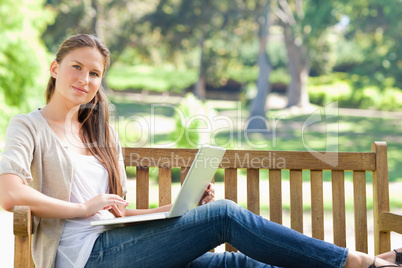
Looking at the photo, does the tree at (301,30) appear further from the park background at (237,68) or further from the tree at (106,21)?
the tree at (106,21)

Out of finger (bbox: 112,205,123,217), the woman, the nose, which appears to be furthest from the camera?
finger (bbox: 112,205,123,217)

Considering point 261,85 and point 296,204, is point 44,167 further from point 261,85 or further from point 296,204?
point 261,85

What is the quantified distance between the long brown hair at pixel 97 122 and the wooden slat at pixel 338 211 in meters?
1.19

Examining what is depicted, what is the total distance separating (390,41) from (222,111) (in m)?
7.03

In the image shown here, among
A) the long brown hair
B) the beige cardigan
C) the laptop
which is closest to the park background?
the long brown hair

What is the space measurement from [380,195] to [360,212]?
145 millimetres

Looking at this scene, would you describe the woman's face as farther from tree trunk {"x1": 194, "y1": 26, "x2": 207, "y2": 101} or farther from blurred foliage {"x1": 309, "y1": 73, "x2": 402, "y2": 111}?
tree trunk {"x1": 194, "y1": 26, "x2": 207, "y2": 101}

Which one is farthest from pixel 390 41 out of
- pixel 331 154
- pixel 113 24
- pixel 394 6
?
pixel 331 154

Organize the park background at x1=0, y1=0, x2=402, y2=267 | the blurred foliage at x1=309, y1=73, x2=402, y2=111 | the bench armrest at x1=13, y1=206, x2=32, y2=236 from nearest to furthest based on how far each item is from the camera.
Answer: the bench armrest at x1=13, y1=206, x2=32, y2=236 < the park background at x1=0, y1=0, x2=402, y2=267 < the blurred foliage at x1=309, y1=73, x2=402, y2=111

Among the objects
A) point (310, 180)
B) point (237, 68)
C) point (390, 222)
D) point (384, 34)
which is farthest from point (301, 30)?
point (390, 222)

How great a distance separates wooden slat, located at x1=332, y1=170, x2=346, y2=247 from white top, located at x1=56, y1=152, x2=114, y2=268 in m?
1.24

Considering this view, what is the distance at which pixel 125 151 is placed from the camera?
2746mm

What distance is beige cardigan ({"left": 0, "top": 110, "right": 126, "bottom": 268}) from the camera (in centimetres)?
205

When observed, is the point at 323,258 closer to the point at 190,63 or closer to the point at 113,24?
the point at 113,24
